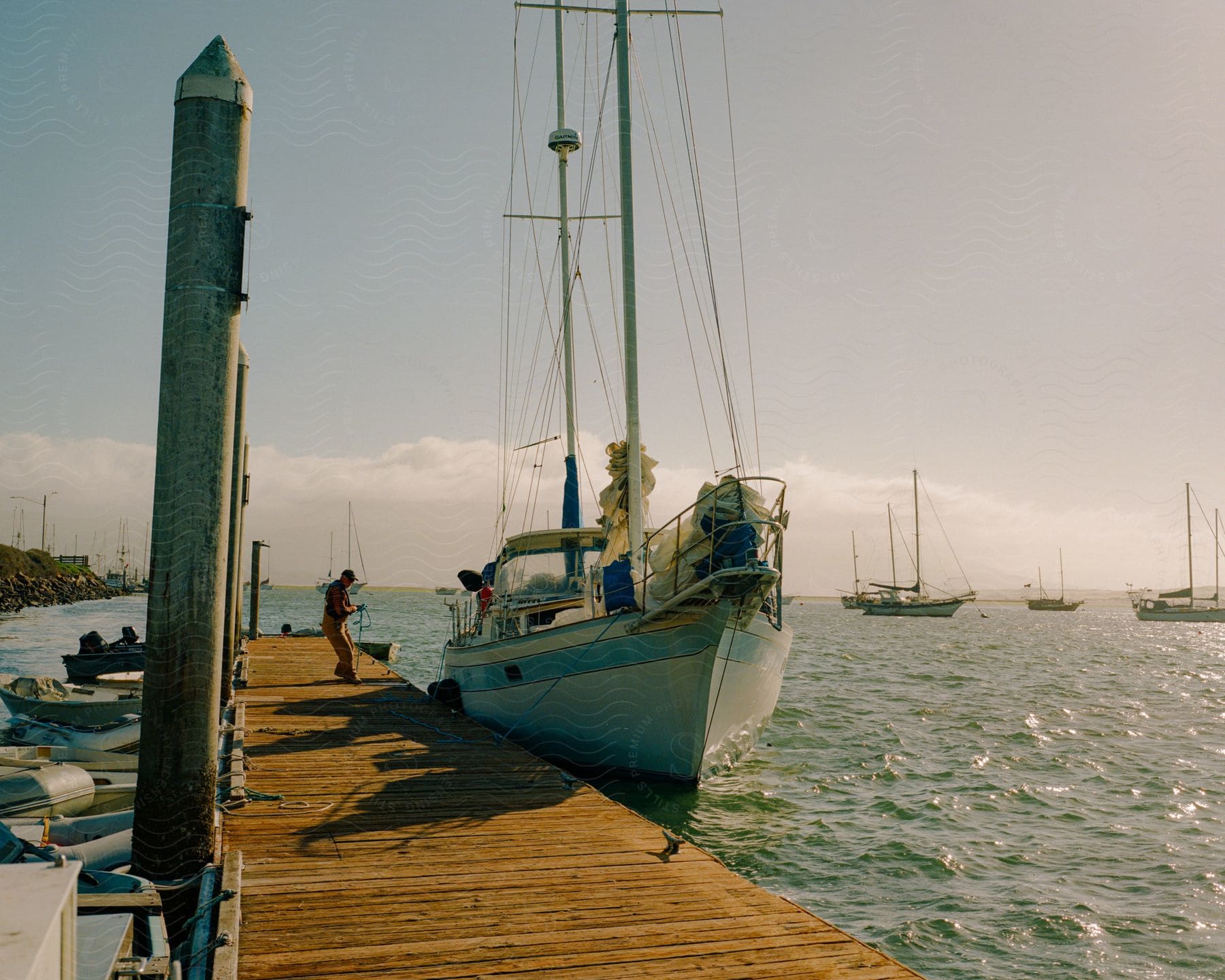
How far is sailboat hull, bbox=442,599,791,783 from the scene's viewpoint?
10.1 meters

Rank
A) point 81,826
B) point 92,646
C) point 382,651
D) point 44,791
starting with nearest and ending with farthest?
point 81,826 → point 44,791 → point 92,646 → point 382,651

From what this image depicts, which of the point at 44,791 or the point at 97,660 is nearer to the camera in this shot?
the point at 44,791

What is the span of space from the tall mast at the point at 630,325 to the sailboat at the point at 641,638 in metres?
0.02

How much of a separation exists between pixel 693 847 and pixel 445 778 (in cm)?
301

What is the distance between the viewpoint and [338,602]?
14492 millimetres

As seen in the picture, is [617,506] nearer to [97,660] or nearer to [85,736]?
[85,736]

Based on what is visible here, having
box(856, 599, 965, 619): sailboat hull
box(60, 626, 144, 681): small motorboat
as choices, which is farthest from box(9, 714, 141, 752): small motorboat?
box(856, 599, 965, 619): sailboat hull

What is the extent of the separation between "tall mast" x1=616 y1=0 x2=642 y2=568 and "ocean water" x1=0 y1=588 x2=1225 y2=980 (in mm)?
3786

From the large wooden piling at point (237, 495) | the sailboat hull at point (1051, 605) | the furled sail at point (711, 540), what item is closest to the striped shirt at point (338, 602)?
the large wooden piling at point (237, 495)

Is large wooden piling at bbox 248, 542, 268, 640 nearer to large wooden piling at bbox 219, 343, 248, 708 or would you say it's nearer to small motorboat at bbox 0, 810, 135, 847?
large wooden piling at bbox 219, 343, 248, 708

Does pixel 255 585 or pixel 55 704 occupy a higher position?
pixel 255 585

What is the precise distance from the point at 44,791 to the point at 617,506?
717cm

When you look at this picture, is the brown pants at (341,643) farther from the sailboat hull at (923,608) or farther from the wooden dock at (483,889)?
the sailboat hull at (923,608)

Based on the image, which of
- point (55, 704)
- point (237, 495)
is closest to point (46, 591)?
point (55, 704)
